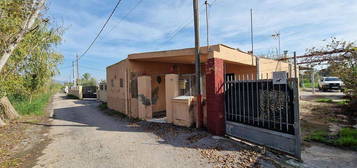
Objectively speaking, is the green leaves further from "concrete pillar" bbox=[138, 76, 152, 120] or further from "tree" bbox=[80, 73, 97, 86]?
"tree" bbox=[80, 73, 97, 86]

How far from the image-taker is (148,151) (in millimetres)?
4449

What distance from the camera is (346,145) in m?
4.70

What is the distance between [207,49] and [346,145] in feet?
15.8

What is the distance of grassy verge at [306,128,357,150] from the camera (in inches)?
185

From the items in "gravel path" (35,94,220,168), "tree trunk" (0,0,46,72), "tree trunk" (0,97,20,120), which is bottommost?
"gravel path" (35,94,220,168)

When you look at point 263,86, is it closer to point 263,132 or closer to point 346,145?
point 263,132

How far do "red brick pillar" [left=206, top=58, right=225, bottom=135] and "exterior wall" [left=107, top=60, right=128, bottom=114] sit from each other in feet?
17.4

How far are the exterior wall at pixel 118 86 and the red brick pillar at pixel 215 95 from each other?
17.4ft

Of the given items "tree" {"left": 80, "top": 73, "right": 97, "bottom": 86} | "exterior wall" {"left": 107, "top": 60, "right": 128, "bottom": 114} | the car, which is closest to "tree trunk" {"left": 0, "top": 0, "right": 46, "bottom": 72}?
"exterior wall" {"left": 107, "top": 60, "right": 128, "bottom": 114}

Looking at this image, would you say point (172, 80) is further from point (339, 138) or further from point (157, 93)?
point (339, 138)

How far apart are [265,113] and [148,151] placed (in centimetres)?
314

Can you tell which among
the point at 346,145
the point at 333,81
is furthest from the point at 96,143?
the point at 333,81

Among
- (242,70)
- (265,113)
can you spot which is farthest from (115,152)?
(242,70)

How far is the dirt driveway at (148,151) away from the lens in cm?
378
